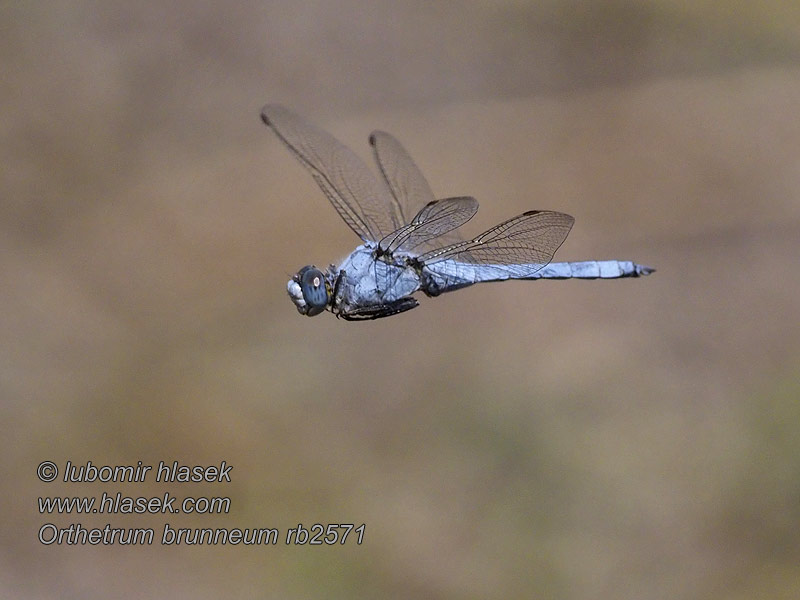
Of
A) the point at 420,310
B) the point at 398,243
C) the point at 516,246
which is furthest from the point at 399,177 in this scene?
the point at 420,310

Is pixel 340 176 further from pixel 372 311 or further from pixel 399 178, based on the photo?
pixel 372 311

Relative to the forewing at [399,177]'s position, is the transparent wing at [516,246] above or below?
below

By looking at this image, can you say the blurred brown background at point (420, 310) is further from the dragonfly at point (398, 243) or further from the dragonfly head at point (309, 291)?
the dragonfly head at point (309, 291)

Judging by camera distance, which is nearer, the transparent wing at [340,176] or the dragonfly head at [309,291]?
the dragonfly head at [309,291]

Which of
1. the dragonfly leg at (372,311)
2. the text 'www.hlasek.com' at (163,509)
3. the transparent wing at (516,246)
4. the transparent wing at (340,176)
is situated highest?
the transparent wing at (340,176)

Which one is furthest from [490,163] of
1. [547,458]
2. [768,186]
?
[547,458]

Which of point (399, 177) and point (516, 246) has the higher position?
point (399, 177)

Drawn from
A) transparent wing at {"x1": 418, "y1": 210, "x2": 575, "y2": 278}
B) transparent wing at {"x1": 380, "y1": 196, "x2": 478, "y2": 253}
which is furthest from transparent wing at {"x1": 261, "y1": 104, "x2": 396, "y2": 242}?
transparent wing at {"x1": 418, "y1": 210, "x2": 575, "y2": 278}

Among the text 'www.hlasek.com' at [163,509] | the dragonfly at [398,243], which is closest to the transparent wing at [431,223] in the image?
the dragonfly at [398,243]
